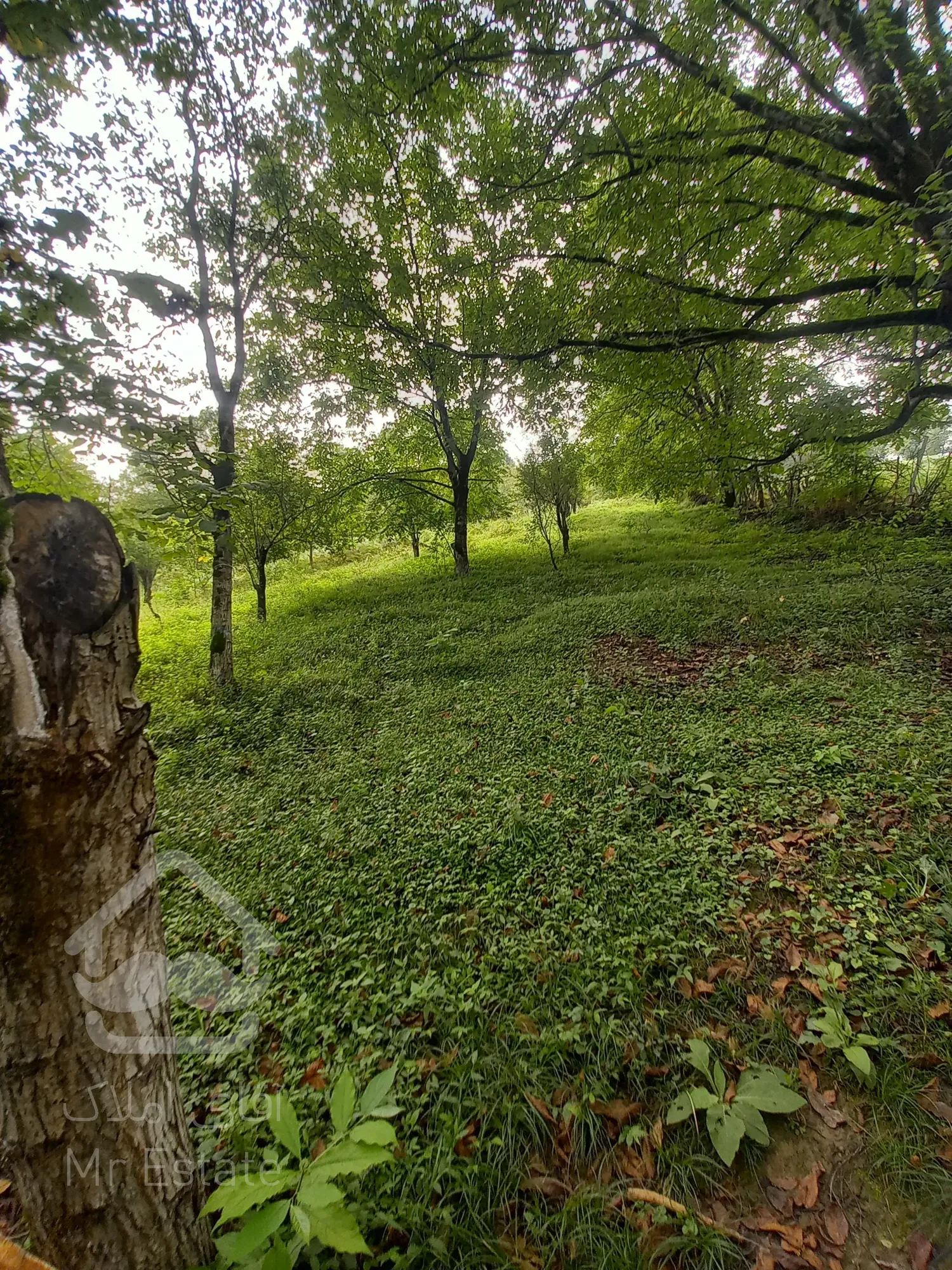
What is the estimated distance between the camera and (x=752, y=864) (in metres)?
3.22

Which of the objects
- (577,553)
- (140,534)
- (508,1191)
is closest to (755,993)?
(508,1191)

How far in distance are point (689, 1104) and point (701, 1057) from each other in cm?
19

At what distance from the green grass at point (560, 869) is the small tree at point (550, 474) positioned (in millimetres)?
6548

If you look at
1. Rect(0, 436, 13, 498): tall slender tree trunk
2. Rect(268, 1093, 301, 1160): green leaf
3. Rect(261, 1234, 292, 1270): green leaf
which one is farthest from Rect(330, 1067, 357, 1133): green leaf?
Rect(0, 436, 13, 498): tall slender tree trunk

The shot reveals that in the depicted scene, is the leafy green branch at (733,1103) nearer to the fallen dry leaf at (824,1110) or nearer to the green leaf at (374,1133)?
the fallen dry leaf at (824,1110)

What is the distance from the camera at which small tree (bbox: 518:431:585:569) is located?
1316cm

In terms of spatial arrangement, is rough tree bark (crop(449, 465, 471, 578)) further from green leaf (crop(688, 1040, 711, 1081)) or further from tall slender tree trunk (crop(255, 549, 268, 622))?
green leaf (crop(688, 1040, 711, 1081))

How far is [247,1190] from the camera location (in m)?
1.44

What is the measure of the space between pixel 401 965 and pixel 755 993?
2.05 metres

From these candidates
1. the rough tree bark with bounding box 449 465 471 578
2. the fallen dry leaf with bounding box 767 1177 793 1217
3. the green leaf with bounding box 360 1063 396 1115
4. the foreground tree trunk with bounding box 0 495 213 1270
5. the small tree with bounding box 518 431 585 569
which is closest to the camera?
the foreground tree trunk with bounding box 0 495 213 1270

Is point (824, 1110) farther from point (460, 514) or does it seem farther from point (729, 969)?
point (460, 514)

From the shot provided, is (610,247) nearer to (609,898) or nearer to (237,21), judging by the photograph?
(237,21)

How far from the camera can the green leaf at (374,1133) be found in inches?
56.1

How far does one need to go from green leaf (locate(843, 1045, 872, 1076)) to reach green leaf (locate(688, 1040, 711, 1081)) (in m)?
0.59
